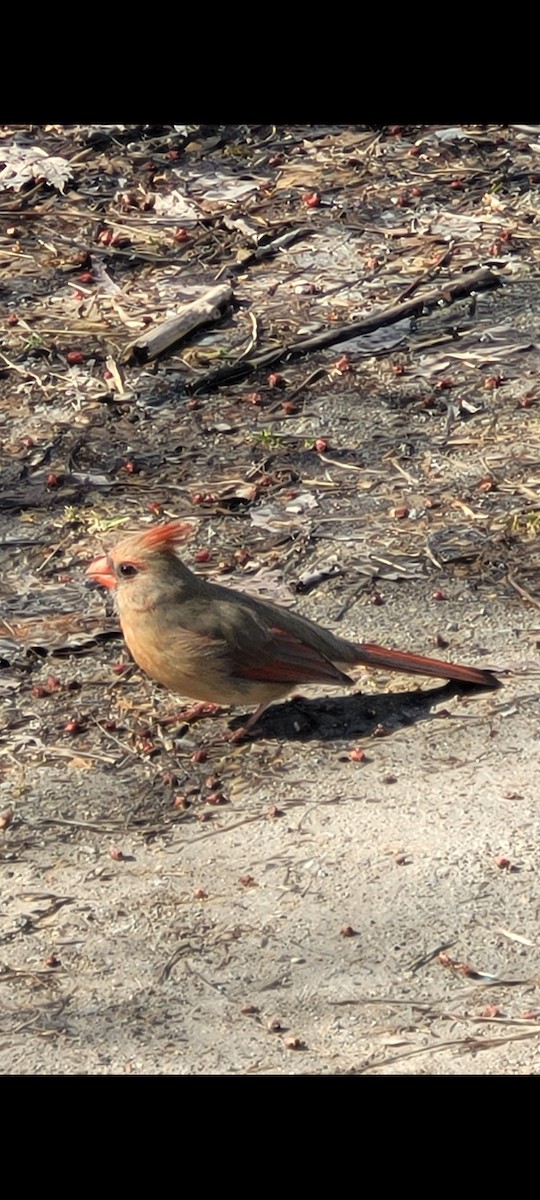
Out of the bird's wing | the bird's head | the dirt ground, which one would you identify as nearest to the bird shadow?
the dirt ground

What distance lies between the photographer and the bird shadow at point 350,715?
20.2 feet

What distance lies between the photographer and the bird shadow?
20.2 feet

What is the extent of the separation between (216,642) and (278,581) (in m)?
0.86

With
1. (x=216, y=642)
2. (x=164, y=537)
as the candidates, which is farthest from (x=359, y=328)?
(x=216, y=642)

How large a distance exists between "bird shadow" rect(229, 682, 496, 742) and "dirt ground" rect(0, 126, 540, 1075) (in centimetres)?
1

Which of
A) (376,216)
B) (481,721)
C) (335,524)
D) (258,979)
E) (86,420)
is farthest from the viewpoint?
(376,216)

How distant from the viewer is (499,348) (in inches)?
328

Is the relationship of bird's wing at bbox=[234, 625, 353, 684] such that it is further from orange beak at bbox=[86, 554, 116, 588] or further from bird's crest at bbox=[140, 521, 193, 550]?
orange beak at bbox=[86, 554, 116, 588]

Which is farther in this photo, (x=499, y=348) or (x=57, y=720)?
(x=499, y=348)

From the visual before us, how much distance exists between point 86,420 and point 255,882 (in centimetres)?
310

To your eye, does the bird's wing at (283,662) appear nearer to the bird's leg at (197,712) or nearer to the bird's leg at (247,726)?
the bird's leg at (247,726)

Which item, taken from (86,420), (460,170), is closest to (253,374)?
(86,420)

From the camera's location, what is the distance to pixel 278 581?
6836mm

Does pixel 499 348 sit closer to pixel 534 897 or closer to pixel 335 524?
pixel 335 524
